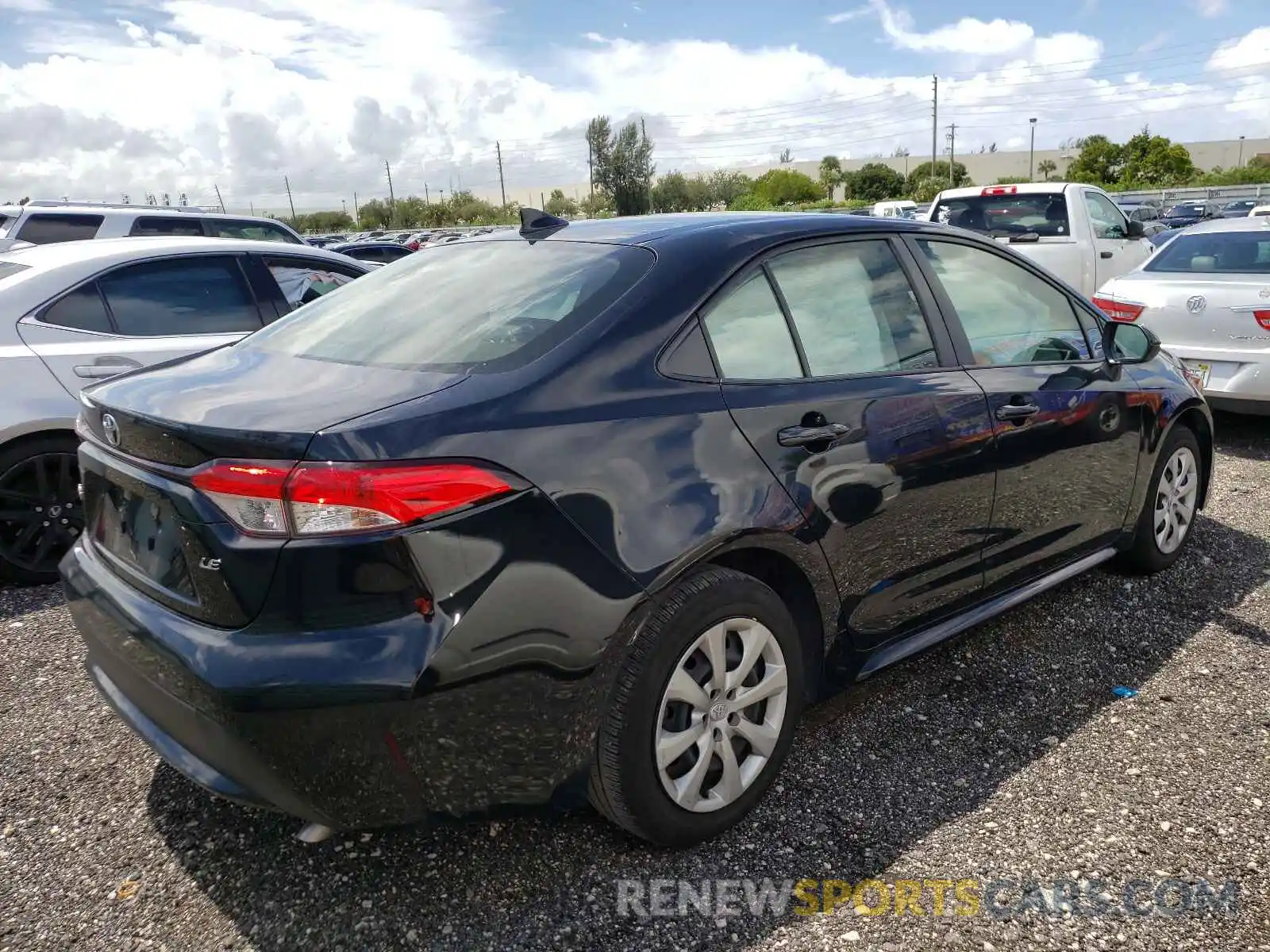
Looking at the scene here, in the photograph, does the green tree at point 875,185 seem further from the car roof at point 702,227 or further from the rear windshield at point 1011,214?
the car roof at point 702,227

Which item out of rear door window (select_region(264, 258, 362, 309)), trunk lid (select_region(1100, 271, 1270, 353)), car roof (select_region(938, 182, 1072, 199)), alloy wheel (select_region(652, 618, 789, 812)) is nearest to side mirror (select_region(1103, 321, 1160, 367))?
alloy wheel (select_region(652, 618, 789, 812))

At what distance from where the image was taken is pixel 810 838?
2598mm

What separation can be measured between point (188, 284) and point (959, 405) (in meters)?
3.95

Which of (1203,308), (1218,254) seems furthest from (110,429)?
(1218,254)

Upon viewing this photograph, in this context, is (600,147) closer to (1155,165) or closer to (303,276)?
(1155,165)

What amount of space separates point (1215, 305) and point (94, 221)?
960 cm

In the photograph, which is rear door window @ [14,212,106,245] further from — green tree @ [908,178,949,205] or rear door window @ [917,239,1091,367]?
green tree @ [908,178,949,205]

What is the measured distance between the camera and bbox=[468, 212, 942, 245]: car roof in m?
2.84

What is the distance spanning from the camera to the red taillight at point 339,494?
197cm

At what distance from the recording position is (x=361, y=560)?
6.45 feet

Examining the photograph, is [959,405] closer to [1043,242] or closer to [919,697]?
[919,697]

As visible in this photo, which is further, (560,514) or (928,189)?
(928,189)

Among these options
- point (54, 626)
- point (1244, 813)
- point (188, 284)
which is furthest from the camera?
point (188, 284)

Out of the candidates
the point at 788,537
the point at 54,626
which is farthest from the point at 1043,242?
the point at 54,626
